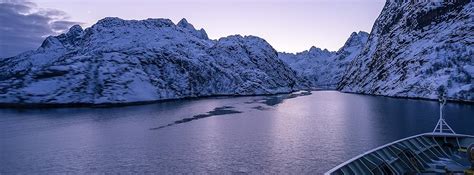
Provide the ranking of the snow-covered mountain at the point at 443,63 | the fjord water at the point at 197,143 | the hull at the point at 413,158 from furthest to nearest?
the snow-covered mountain at the point at 443,63
the fjord water at the point at 197,143
the hull at the point at 413,158

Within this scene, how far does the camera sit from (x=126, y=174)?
40.2m

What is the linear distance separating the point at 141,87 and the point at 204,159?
419 ft

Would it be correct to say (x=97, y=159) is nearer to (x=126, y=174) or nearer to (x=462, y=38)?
(x=126, y=174)

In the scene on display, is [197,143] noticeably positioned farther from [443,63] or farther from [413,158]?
[443,63]

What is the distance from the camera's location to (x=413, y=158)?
3075cm

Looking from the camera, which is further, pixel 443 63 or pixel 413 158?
pixel 443 63

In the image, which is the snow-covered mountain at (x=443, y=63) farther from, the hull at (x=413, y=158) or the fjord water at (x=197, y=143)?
the hull at (x=413, y=158)

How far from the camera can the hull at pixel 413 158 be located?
2526 centimetres

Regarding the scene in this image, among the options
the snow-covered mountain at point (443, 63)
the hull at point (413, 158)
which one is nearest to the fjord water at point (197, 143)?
the hull at point (413, 158)

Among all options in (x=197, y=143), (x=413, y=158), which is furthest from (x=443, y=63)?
(x=413, y=158)

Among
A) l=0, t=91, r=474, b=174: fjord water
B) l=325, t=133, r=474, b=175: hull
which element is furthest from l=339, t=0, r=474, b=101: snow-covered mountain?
l=325, t=133, r=474, b=175: hull

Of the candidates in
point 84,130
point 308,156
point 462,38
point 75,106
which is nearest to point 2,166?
point 84,130

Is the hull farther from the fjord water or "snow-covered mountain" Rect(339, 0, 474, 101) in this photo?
"snow-covered mountain" Rect(339, 0, 474, 101)

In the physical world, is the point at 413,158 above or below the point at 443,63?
below
